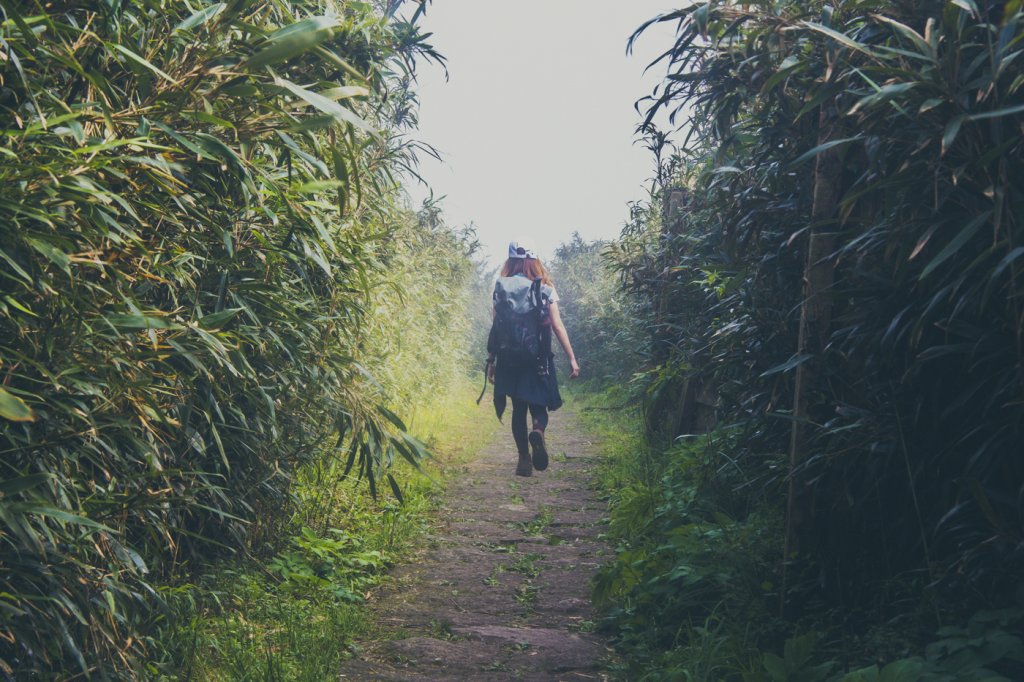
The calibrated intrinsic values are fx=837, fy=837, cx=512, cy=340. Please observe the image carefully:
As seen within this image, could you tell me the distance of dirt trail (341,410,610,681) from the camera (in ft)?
10.8

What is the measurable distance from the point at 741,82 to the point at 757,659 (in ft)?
7.09

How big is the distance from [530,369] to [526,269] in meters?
0.91

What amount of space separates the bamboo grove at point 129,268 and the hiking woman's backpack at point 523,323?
389cm

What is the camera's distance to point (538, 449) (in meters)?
7.48

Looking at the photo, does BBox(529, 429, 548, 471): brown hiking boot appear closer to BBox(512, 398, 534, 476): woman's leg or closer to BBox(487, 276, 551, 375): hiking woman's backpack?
BBox(512, 398, 534, 476): woman's leg

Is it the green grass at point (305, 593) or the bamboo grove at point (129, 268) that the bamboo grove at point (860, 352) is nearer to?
the green grass at point (305, 593)

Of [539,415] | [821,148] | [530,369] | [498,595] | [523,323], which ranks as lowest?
[498,595]

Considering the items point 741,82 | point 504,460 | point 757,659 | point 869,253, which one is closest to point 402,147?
point 741,82

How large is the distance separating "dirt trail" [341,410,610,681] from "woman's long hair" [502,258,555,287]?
186 centimetres

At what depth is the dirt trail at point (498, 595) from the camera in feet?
10.8

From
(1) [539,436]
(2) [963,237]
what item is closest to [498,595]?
(2) [963,237]

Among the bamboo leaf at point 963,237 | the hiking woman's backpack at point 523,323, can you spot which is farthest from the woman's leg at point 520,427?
the bamboo leaf at point 963,237

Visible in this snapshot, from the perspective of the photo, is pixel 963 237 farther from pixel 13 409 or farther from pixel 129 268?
pixel 129 268

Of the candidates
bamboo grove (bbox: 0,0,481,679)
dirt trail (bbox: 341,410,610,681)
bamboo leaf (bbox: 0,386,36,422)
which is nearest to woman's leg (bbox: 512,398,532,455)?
dirt trail (bbox: 341,410,610,681)
